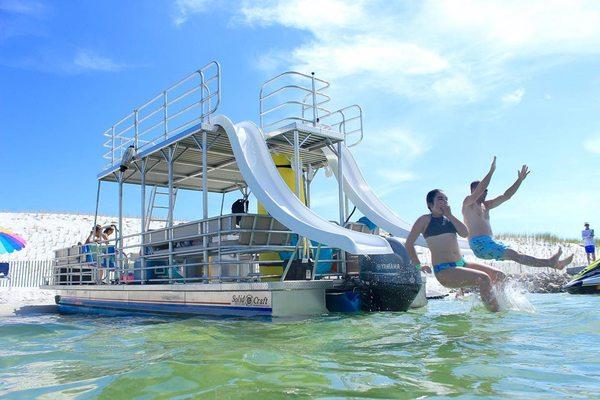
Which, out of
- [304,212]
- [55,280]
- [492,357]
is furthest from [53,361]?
[55,280]

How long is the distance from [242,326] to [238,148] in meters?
3.21

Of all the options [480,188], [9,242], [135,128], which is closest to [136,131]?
[135,128]

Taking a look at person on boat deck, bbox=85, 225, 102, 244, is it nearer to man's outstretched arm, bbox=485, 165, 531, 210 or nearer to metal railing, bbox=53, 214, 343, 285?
metal railing, bbox=53, 214, 343, 285

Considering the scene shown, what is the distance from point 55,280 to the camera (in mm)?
14883

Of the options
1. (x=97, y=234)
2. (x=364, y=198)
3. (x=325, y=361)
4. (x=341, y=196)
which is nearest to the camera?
(x=325, y=361)

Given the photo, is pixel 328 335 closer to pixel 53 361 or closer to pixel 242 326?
pixel 242 326

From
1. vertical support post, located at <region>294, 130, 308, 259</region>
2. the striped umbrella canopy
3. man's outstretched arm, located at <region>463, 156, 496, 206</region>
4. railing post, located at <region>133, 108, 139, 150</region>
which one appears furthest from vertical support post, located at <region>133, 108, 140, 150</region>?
the striped umbrella canopy

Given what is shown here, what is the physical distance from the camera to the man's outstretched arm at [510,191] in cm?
719

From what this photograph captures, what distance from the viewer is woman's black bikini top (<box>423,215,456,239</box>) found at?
281 inches

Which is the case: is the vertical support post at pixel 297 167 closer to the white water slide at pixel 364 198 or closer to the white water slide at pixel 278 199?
the white water slide at pixel 278 199

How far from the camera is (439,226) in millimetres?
7121

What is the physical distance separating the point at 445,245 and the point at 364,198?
3897 mm

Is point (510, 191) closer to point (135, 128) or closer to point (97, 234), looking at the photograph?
point (135, 128)

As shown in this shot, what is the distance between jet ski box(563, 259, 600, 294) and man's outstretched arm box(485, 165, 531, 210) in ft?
21.4
